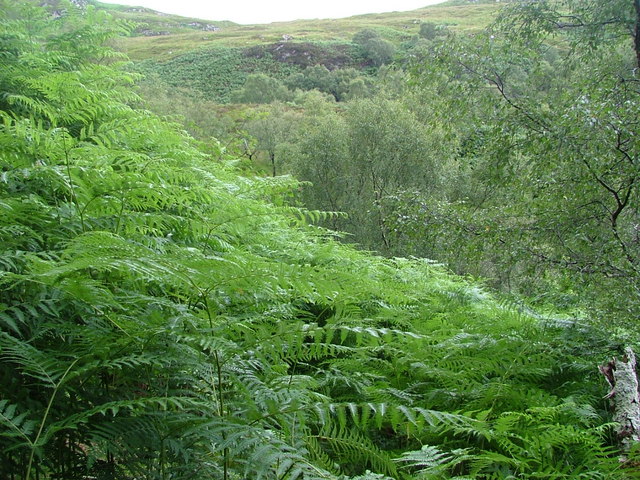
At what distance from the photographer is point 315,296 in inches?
82.9

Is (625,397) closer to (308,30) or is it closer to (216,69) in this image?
(216,69)

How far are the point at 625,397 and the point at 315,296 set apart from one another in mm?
1756

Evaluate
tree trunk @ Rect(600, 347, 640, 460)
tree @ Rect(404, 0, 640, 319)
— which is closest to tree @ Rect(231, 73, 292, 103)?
tree @ Rect(404, 0, 640, 319)

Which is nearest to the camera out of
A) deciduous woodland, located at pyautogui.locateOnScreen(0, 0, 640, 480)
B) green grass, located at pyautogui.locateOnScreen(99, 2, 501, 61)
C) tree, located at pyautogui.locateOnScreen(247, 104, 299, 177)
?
deciduous woodland, located at pyautogui.locateOnScreen(0, 0, 640, 480)

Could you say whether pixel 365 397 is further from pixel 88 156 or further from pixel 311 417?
pixel 88 156

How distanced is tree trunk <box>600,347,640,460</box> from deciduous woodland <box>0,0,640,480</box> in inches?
0.5

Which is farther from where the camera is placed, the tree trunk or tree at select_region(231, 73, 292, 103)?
tree at select_region(231, 73, 292, 103)

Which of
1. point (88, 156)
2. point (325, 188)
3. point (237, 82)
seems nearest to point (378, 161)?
point (325, 188)

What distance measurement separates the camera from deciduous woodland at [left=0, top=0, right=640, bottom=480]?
168 centimetres

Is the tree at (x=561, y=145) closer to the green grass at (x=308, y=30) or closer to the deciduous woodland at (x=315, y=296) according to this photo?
the deciduous woodland at (x=315, y=296)

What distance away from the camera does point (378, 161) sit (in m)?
20.1

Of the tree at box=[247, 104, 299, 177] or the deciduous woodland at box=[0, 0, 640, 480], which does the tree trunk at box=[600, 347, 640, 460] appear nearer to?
the deciduous woodland at box=[0, 0, 640, 480]

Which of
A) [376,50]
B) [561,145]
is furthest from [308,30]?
[561,145]

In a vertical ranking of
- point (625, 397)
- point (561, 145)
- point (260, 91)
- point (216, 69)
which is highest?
point (216, 69)
